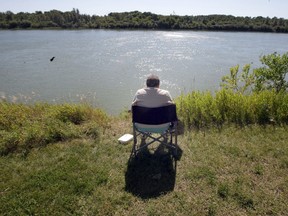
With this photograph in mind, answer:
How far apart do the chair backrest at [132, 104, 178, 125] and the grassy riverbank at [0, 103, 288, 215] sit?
586 mm

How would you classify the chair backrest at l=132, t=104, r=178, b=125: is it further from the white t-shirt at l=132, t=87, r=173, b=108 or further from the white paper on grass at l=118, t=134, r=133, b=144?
the white paper on grass at l=118, t=134, r=133, b=144

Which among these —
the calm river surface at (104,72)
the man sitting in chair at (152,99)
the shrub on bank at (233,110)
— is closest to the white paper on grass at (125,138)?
the man sitting in chair at (152,99)

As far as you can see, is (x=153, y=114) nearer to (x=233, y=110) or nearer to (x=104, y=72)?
(x=233, y=110)

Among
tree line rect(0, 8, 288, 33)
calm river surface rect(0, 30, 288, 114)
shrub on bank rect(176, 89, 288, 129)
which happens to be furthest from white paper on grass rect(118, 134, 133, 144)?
tree line rect(0, 8, 288, 33)

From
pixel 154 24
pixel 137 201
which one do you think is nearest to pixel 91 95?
pixel 137 201

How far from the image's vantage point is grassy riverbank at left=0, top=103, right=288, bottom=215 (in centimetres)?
280

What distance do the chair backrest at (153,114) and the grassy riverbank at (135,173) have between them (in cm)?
59

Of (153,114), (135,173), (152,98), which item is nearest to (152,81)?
(152,98)

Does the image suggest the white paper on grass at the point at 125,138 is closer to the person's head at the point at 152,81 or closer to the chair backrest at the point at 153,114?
the chair backrest at the point at 153,114

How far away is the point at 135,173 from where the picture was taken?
Result: 3.40 metres

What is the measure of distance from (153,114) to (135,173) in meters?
0.82

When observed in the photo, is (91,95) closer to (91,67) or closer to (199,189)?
(91,67)

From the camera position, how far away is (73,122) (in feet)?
17.5

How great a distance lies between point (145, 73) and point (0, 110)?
1160 centimetres
